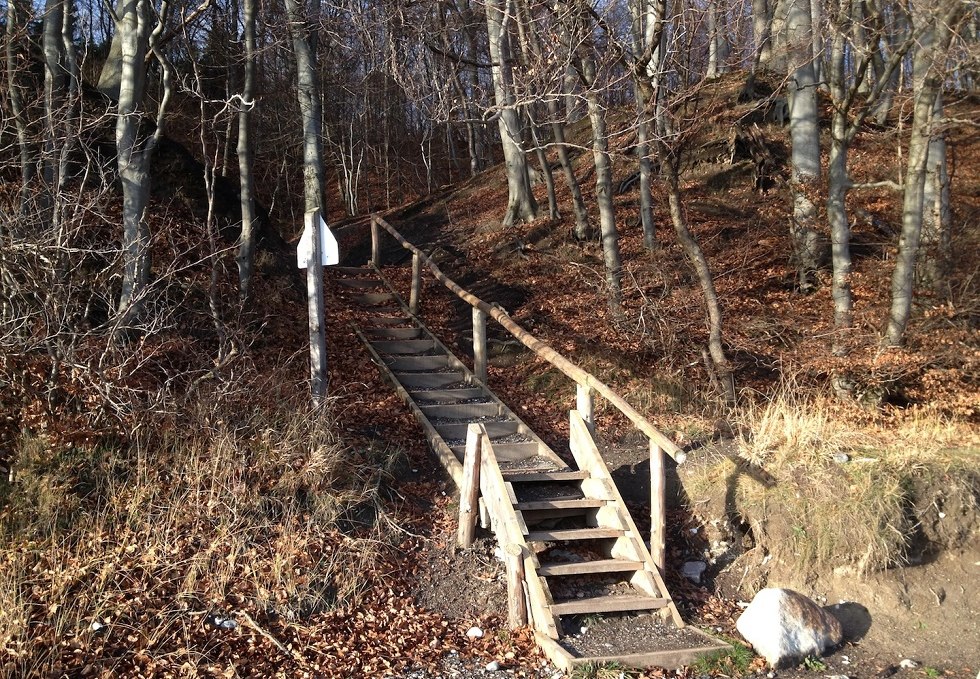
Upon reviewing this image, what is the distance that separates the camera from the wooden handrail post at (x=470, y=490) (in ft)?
23.4

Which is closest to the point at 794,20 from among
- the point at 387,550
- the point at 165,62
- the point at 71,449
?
the point at 165,62

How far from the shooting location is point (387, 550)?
22.7 feet

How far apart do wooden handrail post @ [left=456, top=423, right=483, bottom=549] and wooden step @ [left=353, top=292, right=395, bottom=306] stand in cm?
655

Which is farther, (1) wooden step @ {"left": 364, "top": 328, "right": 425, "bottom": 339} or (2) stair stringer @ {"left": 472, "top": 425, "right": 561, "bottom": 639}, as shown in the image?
(1) wooden step @ {"left": 364, "top": 328, "right": 425, "bottom": 339}

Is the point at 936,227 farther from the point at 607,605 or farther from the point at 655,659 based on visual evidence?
the point at 655,659

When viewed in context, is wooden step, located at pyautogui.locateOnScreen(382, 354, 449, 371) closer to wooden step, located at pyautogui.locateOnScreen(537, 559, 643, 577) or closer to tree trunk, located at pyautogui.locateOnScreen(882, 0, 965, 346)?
wooden step, located at pyautogui.locateOnScreen(537, 559, 643, 577)

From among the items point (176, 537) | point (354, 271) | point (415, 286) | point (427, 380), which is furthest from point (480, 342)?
point (354, 271)

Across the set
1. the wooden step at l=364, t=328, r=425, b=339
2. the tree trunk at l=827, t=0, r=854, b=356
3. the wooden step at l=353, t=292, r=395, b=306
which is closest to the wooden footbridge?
the wooden step at l=364, t=328, r=425, b=339

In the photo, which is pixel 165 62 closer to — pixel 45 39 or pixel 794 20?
Result: pixel 45 39

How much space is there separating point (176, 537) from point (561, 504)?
10.4 ft

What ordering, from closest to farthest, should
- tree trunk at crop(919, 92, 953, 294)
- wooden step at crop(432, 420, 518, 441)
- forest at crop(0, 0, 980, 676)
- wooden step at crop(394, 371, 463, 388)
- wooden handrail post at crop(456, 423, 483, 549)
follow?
1. forest at crop(0, 0, 980, 676)
2. wooden handrail post at crop(456, 423, 483, 549)
3. wooden step at crop(432, 420, 518, 441)
4. wooden step at crop(394, 371, 463, 388)
5. tree trunk at crop(919, 92, 953, 294)

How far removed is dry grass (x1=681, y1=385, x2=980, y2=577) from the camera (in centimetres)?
684

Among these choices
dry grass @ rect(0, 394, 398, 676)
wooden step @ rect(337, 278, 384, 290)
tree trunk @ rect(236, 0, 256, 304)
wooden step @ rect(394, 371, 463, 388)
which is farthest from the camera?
wooden step @ rect(337, 278, 384, 290)

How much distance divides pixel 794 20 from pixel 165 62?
864cm
